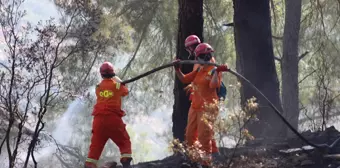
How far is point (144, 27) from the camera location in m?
17.5

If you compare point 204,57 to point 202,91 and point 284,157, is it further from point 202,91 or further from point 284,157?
point 284,157

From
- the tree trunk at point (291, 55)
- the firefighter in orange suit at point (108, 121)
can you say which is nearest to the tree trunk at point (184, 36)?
the firefighter in orange suit at point (108, 121)

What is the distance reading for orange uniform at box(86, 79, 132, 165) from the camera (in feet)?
24.3

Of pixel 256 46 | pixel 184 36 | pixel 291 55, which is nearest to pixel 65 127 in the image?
pixel 291 55

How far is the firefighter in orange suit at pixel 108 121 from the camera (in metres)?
7.40

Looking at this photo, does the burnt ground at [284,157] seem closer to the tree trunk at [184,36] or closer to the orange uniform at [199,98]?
the orange uniform at [199,98]

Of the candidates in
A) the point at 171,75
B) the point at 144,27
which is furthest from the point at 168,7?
the point at 171,75

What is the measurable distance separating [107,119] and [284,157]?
2390mm

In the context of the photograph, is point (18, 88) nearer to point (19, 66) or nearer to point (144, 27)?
point (19, 66)

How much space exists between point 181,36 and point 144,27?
823 cm

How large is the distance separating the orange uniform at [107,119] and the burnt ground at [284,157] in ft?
3.07

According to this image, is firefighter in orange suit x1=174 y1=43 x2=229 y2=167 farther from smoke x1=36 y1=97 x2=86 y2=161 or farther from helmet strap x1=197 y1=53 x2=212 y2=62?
smoke x1=36 y1=97 x2=86 y2=161

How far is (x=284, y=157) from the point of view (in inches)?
299

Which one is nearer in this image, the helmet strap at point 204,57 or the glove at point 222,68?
the glove at point 222,68
